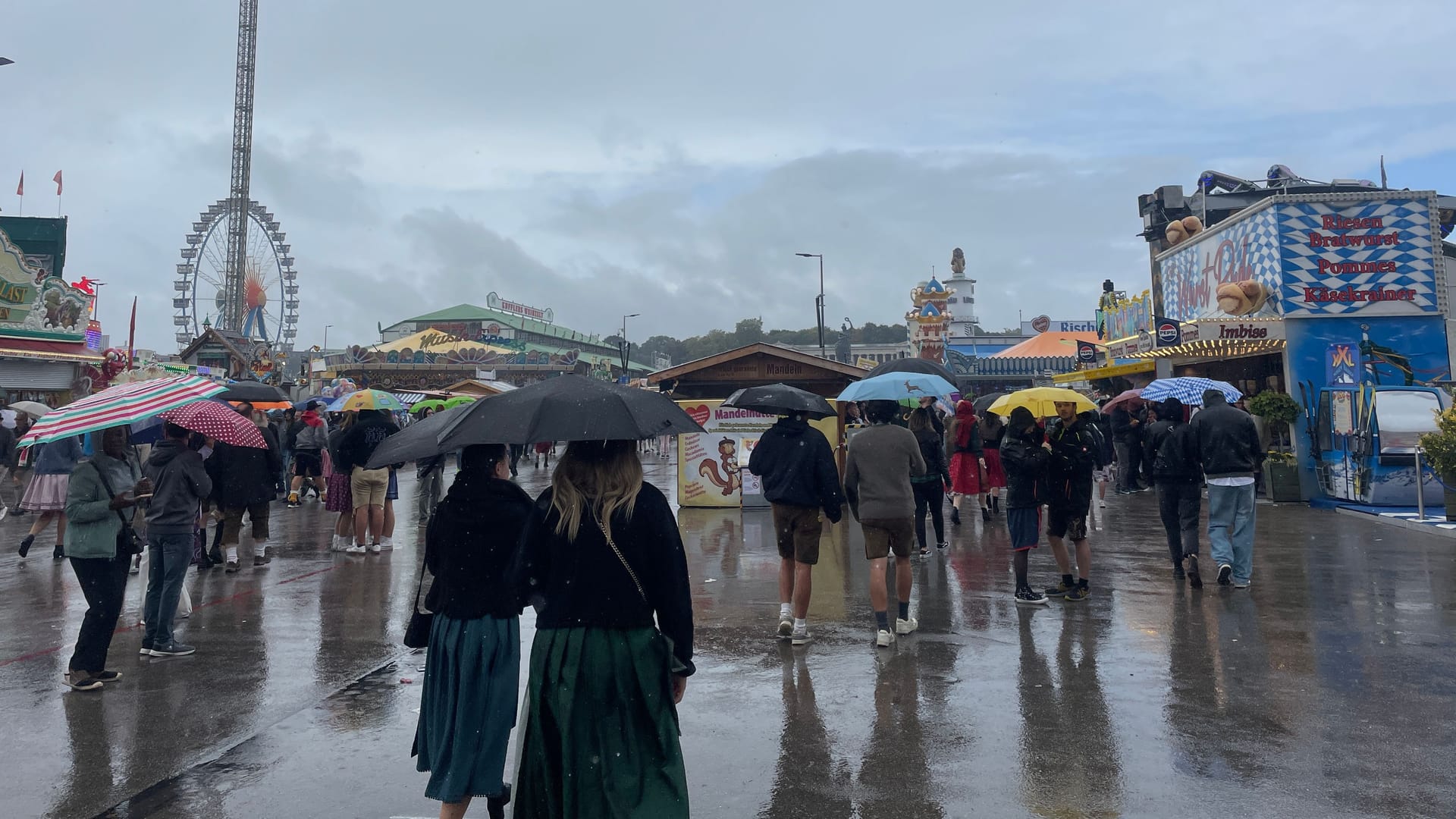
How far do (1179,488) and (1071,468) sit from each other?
4.50 ft

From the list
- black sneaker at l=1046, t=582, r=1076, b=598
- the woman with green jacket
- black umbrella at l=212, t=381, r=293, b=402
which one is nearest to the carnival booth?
black sneaker at l=1046, t=582, r=1076, b=598

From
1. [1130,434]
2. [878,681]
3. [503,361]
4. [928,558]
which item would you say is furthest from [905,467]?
[503,361]

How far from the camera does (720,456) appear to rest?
15484mm

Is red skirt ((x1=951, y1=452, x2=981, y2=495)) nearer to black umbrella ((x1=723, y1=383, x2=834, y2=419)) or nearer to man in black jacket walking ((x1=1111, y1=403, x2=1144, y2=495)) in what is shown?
man in black jacket walking ((x1=1111, y1=403, x2=1144, y2=495))

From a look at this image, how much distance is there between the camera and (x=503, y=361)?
6097cm

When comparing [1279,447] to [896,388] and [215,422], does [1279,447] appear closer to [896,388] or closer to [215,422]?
[896,388]

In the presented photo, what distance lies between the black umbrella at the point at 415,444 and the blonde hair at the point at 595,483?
0.48 meters

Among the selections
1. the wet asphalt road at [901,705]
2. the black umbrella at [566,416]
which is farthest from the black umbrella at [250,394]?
the black umbrella at [566,416]

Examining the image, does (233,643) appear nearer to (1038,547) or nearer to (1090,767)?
(1090,767)

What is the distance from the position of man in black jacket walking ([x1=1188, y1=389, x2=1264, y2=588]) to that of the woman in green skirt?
6.55 meters

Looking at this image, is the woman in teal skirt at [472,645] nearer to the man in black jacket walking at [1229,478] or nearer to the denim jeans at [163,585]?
the denim jeans at [163,585]

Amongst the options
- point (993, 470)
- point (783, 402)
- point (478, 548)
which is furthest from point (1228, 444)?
point (478, 548)

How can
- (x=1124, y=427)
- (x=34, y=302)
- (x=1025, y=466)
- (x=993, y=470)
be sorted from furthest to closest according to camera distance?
(x=34, y=302), (x=1124, y=427), (x=993, y=470), (x=1025, y=466)

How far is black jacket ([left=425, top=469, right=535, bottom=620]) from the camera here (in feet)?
12.4
